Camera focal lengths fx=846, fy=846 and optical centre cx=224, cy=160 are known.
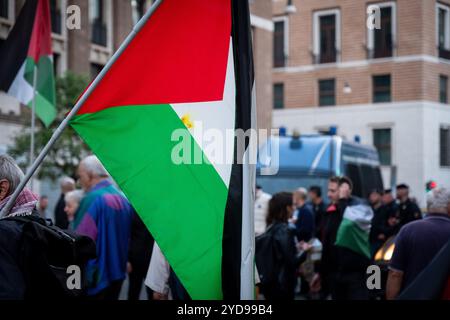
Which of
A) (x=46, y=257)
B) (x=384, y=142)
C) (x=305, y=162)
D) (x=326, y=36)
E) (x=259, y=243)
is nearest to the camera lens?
(x=46, y=257)

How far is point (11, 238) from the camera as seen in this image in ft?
13.6

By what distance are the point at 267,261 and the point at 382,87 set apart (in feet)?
77.6

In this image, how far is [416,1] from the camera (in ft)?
59.7

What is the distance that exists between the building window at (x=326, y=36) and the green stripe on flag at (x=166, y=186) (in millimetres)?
19790

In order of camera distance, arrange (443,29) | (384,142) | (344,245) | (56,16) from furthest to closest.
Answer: (384,142) < (56,16) < (443,29) < (344,245)

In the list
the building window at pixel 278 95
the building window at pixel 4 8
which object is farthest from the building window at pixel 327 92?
the building window at pixel 4 8

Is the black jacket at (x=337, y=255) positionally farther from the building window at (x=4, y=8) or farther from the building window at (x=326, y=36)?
the building window at (x=4, y=8)

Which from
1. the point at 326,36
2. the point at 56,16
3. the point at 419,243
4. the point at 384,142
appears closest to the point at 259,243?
the point at 419,243

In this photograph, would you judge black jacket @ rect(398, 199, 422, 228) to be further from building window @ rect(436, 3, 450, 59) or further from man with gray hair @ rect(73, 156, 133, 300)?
man with gray hair @ rect(73, 156, 133, 300)

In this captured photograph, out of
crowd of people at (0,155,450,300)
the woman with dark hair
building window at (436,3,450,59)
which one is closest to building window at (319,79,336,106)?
building window at (436,3,450,59)

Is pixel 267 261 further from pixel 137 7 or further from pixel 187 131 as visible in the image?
pixel 137 7

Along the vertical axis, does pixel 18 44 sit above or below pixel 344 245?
above

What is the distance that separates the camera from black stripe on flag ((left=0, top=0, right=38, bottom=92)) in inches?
400

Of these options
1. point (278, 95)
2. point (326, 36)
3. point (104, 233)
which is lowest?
point (104, 233)
